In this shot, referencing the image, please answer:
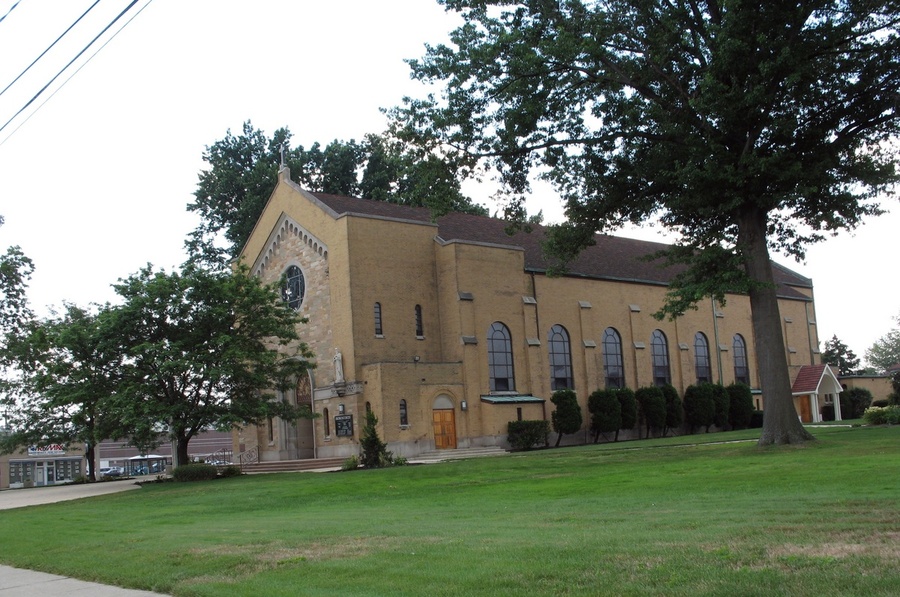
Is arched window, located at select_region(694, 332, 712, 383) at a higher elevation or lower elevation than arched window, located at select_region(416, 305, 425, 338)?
lower

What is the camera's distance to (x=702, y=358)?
5394 cm

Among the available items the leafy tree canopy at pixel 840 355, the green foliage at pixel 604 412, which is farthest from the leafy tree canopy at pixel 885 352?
the green foliage at pixel 604 412

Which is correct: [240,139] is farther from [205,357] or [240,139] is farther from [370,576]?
[370,576]

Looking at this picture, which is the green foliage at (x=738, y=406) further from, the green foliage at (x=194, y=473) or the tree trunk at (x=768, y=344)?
the green foliage at (x=194, y=473)

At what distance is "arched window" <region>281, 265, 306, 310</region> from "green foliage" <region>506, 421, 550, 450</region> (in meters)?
12.5

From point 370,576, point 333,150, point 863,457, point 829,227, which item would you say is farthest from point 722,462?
point 333,150

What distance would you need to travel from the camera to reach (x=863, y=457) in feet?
63.7

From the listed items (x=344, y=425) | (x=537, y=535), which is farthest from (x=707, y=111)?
(x=344, y=425)

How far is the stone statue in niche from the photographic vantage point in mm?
38750

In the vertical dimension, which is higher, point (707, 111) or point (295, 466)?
point (707, 111)

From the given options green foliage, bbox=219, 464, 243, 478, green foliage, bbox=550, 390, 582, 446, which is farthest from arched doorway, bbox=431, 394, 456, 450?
green foliage, bbox=219, 464, 243, 478

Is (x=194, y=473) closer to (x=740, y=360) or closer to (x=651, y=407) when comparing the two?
(x=651, y=407)

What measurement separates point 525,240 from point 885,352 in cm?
9396

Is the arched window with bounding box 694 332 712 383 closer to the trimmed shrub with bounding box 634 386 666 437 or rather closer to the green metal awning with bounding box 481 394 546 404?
the trimmed shrub with bounding box 634 386 666 437
